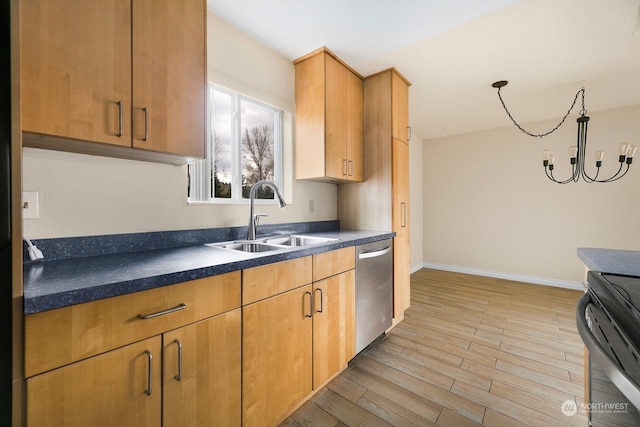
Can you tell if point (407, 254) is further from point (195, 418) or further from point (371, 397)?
point (195, 418)

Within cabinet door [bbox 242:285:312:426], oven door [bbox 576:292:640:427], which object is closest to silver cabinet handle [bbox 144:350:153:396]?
cabinet door [bbox 242:285:312:426]

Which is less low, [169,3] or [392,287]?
[169,3]

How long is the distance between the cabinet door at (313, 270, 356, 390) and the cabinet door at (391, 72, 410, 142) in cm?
154

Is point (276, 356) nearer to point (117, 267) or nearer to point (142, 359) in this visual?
point (142, 359)

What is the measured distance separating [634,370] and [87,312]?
4.67 feet

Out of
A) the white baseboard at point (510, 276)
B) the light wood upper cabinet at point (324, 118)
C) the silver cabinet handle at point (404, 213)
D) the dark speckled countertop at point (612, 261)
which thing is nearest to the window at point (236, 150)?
the light wood upper cabinet at point (324, 118)

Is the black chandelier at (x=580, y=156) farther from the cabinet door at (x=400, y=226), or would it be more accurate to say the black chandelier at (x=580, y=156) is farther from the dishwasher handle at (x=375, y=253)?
the dishwasher handle at (x=375, y=253)

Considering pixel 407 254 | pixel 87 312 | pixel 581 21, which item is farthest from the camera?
pixel 407 254

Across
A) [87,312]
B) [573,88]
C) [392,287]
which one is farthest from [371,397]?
[573,88]

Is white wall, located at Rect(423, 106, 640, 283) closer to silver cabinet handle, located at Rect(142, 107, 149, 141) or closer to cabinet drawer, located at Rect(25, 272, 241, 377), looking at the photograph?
cabinet drawer, located at Rect(25, 272, 241, 377)

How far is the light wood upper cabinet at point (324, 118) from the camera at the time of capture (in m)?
2.19

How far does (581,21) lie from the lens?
71.9 inches

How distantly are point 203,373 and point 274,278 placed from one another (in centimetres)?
48

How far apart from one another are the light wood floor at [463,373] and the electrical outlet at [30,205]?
1.63 metres
